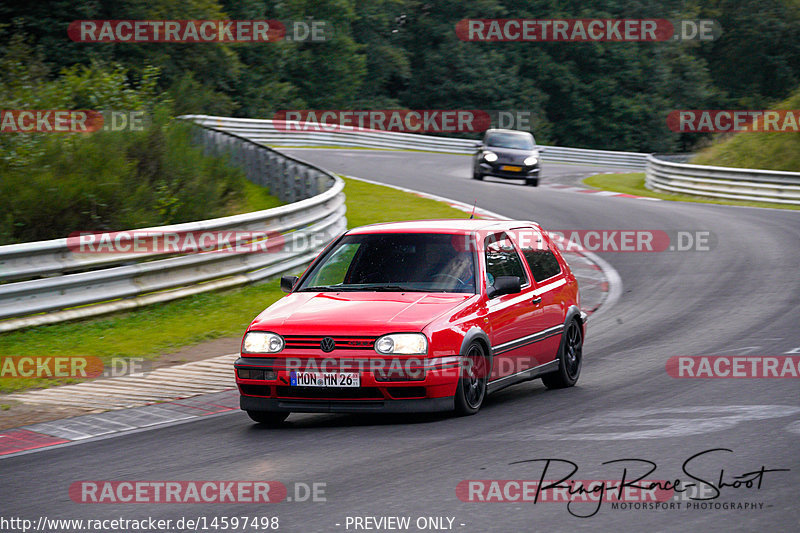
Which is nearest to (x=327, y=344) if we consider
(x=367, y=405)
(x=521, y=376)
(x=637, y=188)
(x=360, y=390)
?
(x=360, y=390)

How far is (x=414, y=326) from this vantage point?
7723mm

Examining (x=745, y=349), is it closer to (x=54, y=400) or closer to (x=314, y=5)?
(x=54, y=400)

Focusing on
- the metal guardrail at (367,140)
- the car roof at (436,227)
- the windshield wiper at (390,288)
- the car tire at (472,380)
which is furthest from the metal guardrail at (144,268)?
the metal guardrail at (367,140)

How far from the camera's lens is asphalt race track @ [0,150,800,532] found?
557 cm

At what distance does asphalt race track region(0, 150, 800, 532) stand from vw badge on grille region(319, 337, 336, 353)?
2.00 feet

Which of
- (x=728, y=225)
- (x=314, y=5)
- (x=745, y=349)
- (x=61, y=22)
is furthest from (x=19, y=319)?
(x=314, y=5)

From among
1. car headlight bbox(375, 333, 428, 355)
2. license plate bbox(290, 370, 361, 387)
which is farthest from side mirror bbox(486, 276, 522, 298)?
license plate bbox(290, 370, 361, 387)

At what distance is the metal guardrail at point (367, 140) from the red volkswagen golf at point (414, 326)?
82.7 ft

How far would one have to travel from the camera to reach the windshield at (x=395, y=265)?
8.66 m

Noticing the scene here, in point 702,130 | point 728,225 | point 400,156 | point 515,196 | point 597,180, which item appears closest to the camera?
point 728,225

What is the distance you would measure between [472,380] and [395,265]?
4.15 feet

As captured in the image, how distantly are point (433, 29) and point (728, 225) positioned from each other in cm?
4468

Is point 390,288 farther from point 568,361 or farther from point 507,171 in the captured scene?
point 507,171

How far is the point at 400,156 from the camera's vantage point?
135ft
